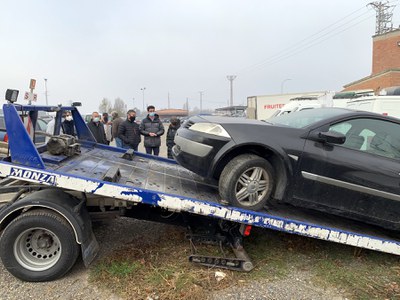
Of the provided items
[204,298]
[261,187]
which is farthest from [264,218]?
[204,298]

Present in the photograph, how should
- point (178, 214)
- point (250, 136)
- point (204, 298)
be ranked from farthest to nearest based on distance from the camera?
point (178, 214) → point (250, 136) → point (204, 298)

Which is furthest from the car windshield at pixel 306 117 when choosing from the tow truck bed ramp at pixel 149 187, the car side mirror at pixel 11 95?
the car side mirror at pixel 11 95

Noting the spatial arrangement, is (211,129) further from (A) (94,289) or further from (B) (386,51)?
(B) (386,51)

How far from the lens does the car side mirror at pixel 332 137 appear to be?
145 inches

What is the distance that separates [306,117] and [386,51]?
3242 centimetres

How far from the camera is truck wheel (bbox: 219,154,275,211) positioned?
366cm

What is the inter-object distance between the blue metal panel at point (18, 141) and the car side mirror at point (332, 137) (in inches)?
115

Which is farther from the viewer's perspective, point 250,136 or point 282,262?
point 282,262

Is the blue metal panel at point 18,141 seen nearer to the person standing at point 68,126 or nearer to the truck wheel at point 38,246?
the truck wheel at point 38,246

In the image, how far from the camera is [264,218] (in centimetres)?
365

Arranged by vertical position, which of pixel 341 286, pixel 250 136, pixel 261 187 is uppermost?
pixel 250 136

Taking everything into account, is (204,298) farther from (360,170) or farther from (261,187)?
(360,170)

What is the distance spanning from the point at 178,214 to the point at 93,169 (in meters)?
1.19

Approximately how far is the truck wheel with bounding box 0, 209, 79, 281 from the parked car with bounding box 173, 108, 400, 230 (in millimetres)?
1516
